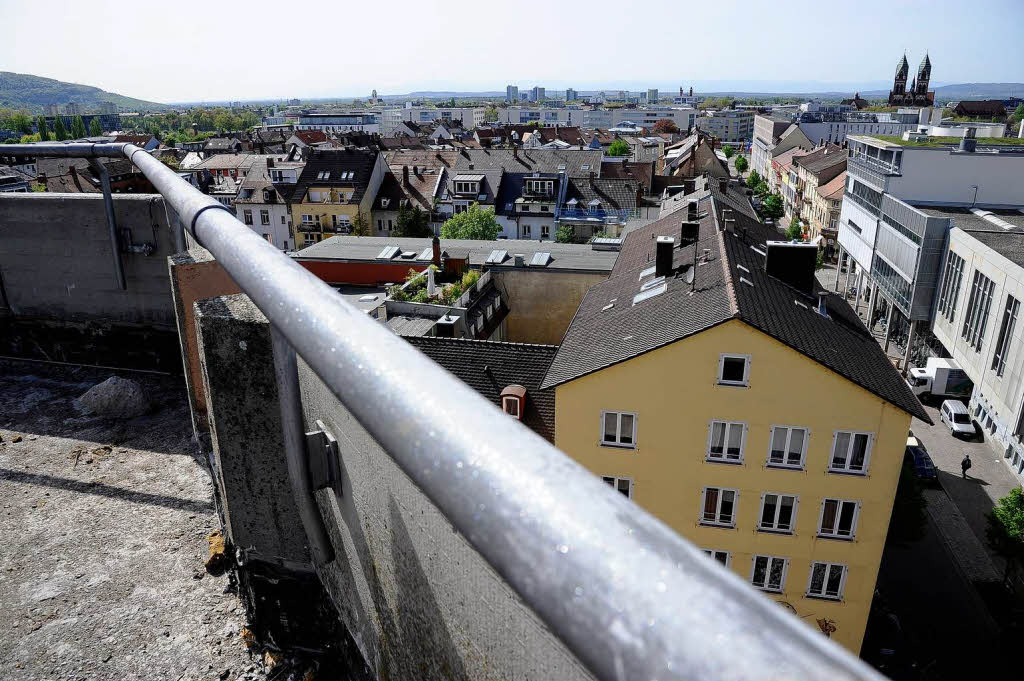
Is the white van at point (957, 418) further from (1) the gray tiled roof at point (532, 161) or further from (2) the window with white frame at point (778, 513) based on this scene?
(1) the gray tiled roof at point (532, 161)

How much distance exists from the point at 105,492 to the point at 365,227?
181ft

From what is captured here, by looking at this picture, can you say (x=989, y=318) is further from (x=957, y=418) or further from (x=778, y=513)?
(x=778, y=513)

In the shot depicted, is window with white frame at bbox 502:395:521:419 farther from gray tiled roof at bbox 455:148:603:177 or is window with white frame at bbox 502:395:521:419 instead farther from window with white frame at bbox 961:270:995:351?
gray tiled roof at bbox 455:148:603:177

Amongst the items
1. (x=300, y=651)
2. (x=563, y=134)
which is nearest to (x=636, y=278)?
(x=300, y=651)

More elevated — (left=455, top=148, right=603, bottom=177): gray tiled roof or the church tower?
the church tower

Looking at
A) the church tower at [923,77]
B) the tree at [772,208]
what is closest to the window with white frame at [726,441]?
the tree at [772,208]

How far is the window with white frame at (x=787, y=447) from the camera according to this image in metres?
15.5

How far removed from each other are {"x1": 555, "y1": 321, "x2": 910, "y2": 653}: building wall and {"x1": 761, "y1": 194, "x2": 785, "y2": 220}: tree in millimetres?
72026

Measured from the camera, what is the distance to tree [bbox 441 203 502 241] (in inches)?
1950

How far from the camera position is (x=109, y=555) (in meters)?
3.38

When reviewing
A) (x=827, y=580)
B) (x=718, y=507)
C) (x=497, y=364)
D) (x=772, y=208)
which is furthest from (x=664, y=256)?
(x=772, y=208)

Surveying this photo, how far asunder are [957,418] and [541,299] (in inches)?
792

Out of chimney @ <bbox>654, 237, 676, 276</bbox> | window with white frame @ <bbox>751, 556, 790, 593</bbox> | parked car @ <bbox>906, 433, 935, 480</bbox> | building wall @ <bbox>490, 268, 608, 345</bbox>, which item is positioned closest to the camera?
window with white frame @ <bbox>751, 556, 790, 593</bbox>

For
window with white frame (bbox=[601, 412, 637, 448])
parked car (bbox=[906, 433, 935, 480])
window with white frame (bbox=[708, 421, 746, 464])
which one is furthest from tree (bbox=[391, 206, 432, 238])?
window with white frame (bbox=[708, 421, 746, 464])
